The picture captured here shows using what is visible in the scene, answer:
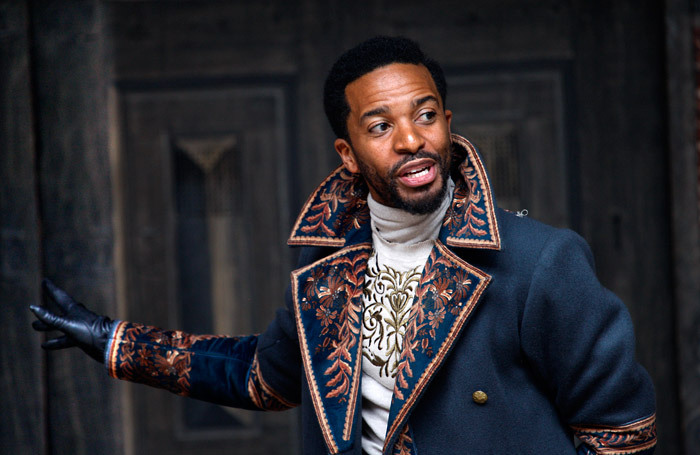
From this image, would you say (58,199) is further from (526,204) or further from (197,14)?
(526,204)

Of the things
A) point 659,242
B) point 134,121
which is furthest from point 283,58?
point 659,242

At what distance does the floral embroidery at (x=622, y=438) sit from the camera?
1.66 m

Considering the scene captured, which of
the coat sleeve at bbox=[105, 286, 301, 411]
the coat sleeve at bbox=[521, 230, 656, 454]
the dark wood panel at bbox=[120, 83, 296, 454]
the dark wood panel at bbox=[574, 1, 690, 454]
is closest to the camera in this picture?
the coat sleeve at bbox=[521, 230, 656, 454]

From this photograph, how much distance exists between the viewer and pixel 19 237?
2.56 meters

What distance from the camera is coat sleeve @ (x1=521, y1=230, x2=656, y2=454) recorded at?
1.64 meters

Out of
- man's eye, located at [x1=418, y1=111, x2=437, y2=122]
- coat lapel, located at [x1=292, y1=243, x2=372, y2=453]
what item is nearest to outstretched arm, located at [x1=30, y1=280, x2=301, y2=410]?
coat lapel, located at [x1=292, y1=243, x2=372, y2=453]

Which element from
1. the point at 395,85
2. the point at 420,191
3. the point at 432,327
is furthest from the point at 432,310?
the point at 395,85

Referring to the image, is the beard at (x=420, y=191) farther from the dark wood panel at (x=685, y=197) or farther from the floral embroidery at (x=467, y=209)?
the dark wood panel at (x=685, y=197)

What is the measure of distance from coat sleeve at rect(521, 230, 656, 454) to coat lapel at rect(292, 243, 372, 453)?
39 cm

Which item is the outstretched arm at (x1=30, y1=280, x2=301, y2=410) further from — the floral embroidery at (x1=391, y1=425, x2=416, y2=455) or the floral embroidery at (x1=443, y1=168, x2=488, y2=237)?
the floral embroidery at (x1=443, y1=168, x2=488, y2=237)

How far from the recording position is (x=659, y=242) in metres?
3.35

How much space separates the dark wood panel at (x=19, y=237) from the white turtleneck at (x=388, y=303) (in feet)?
4.00

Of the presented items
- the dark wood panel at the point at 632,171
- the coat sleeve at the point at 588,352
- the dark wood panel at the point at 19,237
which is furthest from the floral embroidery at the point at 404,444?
the dark wood panel at the point at 632,171

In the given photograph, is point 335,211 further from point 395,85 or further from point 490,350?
point 490,350
